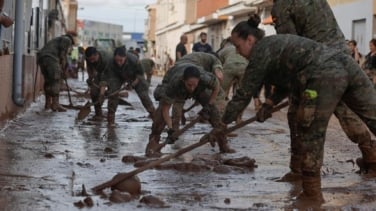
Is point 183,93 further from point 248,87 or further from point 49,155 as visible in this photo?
point 248,87

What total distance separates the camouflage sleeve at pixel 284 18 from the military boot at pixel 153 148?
1.97m

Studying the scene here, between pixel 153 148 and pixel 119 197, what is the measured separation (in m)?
2.95

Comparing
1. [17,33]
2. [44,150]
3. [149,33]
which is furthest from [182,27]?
[44,150]

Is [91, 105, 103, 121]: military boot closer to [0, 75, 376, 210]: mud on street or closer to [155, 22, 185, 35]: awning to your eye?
[0, 75, 376, 210]: mud on street

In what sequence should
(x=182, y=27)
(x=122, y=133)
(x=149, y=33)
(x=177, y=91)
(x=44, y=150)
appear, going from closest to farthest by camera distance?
1. (x=177, y=91)
2. (x=44, y=150)
3. (x=122, y=133)
4. (x=182, y=27)
5. (x=149, y=33)

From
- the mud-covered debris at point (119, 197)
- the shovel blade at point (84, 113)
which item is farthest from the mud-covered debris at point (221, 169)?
the shovel blade at point (84, 113)

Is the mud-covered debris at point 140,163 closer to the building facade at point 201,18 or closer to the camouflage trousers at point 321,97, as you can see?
the camouflage trousers at point 321,97

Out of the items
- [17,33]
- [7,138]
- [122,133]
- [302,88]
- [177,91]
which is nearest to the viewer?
[302,88]

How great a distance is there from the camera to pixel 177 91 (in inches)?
347

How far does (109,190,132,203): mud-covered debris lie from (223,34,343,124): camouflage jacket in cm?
103

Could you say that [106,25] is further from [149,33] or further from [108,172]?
[108,172]

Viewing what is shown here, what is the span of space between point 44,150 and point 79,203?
11.5 feet

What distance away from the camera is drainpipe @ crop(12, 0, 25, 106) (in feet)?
45.1

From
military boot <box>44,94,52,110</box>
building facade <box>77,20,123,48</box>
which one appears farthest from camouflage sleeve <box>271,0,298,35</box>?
building facade <box>77,20,123,48</box>
